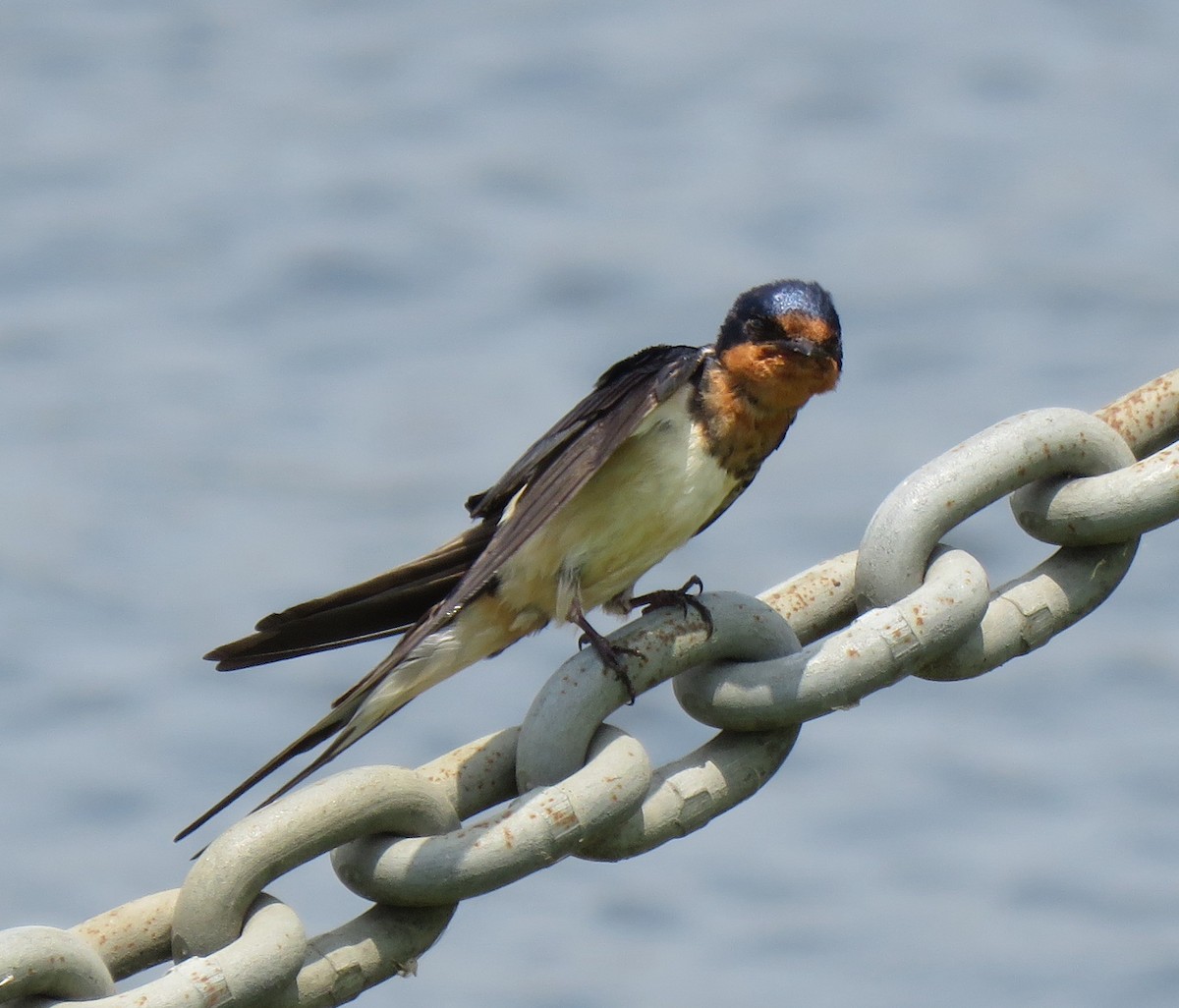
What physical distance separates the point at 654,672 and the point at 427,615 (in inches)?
19.2

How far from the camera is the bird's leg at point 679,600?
216cm

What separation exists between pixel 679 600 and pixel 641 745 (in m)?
0.34

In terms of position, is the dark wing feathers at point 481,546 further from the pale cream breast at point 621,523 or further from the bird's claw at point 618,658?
the bird's claw at point 618,658

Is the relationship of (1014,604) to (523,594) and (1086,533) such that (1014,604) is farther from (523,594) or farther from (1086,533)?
(523,594)

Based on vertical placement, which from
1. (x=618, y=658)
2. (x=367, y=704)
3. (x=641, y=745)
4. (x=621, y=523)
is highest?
(x=621, y=523)

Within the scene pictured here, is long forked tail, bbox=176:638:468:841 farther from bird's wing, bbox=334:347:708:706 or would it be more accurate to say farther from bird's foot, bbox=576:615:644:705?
bird's foot, bbox=576:615:644:705

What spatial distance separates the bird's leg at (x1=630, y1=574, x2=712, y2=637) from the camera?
2.16m

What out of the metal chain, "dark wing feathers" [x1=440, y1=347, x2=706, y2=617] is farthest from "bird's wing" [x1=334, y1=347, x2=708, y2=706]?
the metal chain

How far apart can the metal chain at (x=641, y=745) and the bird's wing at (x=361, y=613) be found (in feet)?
1.54

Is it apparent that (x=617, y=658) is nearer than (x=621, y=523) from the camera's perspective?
Yes

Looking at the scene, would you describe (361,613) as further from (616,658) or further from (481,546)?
(616,658)

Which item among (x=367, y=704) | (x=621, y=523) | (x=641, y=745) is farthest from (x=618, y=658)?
(x=621, y=523)

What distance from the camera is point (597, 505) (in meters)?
2.91

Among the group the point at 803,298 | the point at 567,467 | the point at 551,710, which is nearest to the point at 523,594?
the point at 567,467
